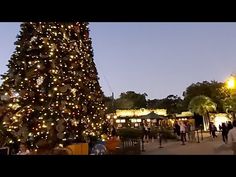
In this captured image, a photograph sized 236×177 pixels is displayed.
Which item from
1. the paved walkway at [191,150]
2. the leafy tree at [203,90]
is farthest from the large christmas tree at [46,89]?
the leafy tree at [203,90]

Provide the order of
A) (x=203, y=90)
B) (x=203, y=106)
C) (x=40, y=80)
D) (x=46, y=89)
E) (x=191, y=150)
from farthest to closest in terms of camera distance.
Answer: (x=203, y=90) < (x=203, y=106) < (x=191, y=150) < (x=40, y=80) < (x=46, y=89)

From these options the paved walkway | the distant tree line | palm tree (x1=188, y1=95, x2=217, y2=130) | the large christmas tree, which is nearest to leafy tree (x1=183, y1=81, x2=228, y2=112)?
the distant tree line

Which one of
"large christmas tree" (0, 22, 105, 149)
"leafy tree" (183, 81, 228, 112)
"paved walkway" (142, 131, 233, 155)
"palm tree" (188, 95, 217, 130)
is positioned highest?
"leafy tree" (183, 81, 228, 112)

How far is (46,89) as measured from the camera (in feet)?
28.7

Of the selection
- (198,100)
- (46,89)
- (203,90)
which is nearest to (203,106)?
(198,100)

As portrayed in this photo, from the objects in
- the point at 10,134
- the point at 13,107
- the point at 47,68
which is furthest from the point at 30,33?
the point at 10,134

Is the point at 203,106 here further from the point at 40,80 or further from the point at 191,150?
the point at 40,80

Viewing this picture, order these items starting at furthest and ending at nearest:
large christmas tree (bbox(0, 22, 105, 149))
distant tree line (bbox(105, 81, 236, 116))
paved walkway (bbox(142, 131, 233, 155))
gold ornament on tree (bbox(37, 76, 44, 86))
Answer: distant tree line (bbox(105, 81, 236, 116)) → paved walkway (bbox(142, 131, 233, 155)) → gold ornament on tree (bbox(37, 76, 44, 86)) → large christmas tree (bbox(0, 22, 105, 149))

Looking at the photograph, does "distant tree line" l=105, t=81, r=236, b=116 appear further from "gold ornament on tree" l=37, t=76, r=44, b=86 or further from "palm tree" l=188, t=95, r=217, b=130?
"gold ornament on tree" l=37, t=76, r=44, b=86

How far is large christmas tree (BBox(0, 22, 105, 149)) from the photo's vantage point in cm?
834

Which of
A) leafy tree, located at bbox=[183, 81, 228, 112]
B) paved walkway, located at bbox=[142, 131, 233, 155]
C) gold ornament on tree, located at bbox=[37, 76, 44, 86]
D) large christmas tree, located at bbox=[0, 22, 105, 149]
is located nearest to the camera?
large christmas tree, located at bbox=[0, 22, 105, 149]
